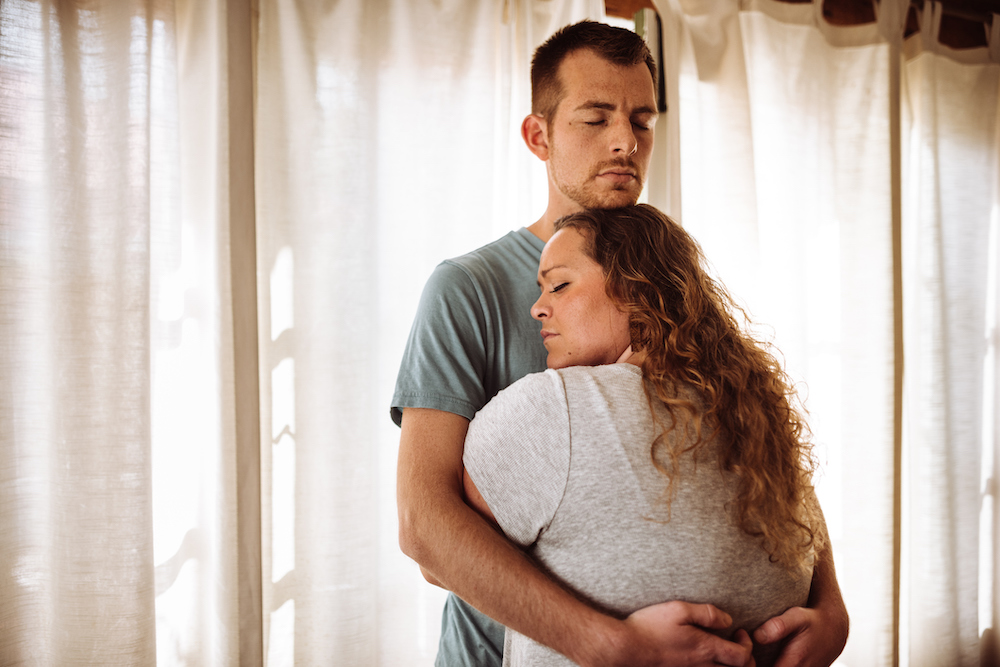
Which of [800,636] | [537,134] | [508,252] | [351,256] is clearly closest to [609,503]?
[800,636]

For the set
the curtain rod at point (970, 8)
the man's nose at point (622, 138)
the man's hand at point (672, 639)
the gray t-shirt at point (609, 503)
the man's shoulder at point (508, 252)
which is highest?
the curtain rod at point (970, 8)

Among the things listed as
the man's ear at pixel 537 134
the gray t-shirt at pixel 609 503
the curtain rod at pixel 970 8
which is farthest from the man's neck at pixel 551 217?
the curtain rod at pixel 970 8

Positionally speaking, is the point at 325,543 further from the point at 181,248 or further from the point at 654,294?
the point at 654,294

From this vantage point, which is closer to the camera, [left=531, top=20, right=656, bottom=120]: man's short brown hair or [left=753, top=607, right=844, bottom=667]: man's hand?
[left=753, top=607, right=844, bottom=667]: man's hand

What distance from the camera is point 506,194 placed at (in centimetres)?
182

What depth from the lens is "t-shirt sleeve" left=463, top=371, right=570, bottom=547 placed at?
705 mm

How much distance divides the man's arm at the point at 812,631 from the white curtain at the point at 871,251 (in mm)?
1308

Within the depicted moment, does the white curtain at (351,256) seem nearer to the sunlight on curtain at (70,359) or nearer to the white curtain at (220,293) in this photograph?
the white curtain at (220,293)

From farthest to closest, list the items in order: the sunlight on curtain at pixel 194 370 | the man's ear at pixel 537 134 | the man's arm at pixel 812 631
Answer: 1. the sunlight on curtain at pixel 194 370
2. the man's ear at pixel 537 134
3. the man's arm at pixel 812 631

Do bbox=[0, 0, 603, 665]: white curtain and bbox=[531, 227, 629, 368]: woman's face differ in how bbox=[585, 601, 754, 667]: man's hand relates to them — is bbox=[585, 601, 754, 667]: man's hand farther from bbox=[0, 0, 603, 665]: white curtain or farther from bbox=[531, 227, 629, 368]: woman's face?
bbox=[0, 0, 603, 665]: white curtain

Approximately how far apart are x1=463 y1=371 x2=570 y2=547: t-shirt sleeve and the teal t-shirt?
0.17 m

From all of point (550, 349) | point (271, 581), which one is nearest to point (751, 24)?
point (550, 349)

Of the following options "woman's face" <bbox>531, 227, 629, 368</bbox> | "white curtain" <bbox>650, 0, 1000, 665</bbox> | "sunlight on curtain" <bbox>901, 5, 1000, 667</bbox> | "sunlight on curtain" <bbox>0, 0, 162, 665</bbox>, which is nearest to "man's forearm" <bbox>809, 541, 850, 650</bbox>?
"woman's face" <bbox>531, 227, 629, 368</bbox>

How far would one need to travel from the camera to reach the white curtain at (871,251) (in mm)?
2074
